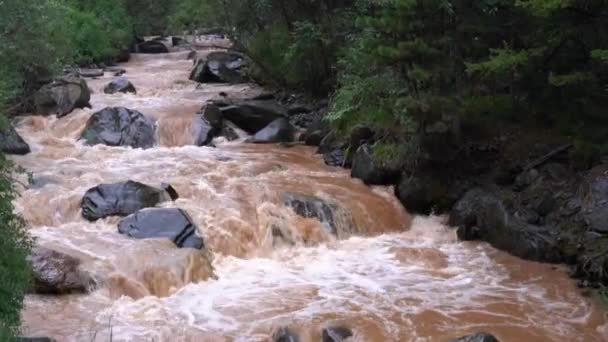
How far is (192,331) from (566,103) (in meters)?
7.58

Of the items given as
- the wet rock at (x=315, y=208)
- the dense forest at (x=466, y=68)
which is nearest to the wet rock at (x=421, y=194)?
the dense forest at (x=466, y=68)

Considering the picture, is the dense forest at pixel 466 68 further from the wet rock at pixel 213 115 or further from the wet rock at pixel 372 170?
the wet rock at pixel 213 115

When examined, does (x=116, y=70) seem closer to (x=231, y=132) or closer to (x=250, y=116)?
(x=250, y=116)

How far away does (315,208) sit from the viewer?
12.8 m

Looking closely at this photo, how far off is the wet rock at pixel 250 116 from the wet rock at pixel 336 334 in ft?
35.7

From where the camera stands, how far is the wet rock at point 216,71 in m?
25.9

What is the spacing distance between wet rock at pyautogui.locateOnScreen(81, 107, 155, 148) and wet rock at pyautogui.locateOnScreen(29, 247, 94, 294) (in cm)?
767

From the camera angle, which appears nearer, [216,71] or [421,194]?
[421,194]

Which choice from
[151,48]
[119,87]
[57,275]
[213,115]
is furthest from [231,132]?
[151,48]

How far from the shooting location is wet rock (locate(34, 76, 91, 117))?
64.2ft

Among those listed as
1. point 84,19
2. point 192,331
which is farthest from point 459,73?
point 84,19

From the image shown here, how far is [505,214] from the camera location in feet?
39.1

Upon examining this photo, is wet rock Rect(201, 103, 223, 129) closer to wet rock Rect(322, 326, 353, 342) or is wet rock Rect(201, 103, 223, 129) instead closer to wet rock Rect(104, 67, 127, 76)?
wet rock Rect(104, 67, 127, 76)

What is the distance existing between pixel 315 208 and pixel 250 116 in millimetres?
6812
